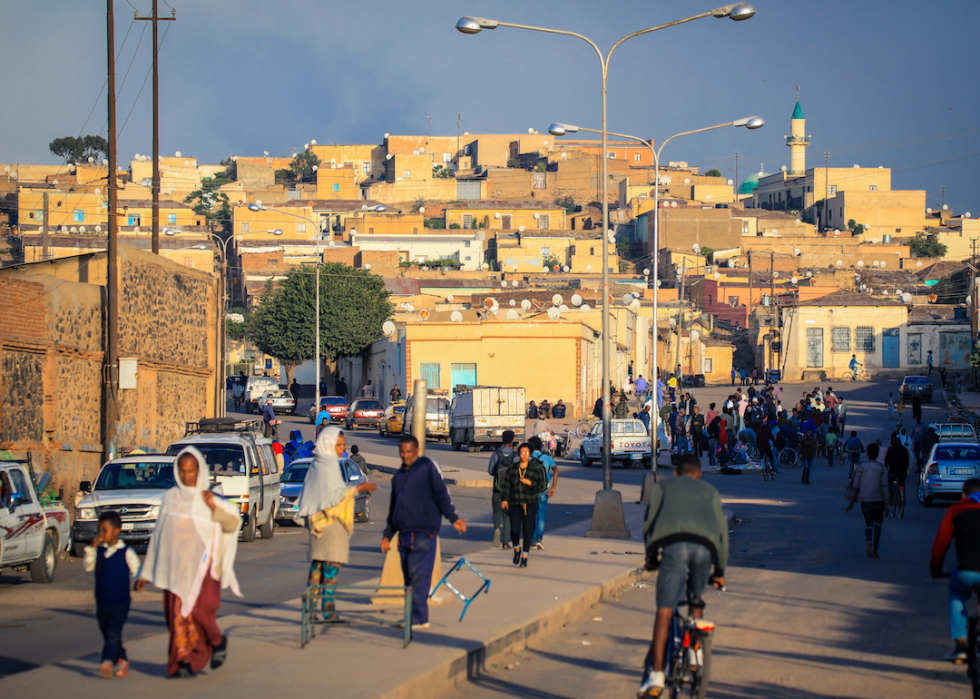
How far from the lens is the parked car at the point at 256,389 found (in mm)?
58125

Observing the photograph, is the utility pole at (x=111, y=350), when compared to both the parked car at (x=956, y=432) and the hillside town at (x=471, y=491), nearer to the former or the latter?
the hillside town at (x=471, y=491)

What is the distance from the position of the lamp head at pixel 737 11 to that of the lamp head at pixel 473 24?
162 inches

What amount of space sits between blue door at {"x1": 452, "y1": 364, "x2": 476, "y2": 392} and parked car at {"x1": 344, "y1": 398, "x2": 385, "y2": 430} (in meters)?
4.54

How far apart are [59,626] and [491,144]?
13938 centimetres

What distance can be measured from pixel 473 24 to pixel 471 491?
13551 mm

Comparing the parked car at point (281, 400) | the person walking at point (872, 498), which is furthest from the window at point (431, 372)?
the person walking at point (872, 498)

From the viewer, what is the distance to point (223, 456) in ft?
60.3

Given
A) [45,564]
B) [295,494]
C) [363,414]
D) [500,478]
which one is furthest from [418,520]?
[363,414]

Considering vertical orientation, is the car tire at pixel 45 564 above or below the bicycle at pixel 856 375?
below

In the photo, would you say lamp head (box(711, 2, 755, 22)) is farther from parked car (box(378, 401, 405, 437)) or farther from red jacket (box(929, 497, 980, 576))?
parked car (box(378, 401, 405, 437))

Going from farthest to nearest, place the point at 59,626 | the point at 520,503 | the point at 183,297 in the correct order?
the point at 183,297 < the point at 520,503 < the point at 59,626

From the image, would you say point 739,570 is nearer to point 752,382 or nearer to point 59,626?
point 59,626

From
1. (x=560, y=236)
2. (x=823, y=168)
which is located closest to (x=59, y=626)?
(x=560, y=236)

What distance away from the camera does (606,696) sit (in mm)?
7977
